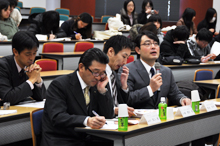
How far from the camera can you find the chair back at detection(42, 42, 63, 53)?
5.40 metres

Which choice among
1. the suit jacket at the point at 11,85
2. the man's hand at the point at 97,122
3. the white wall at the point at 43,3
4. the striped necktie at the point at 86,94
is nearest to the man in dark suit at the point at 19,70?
the suit jacket at the point at 11,85

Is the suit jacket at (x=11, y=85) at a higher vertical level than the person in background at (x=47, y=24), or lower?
lower

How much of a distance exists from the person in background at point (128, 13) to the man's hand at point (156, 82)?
17.2 feet

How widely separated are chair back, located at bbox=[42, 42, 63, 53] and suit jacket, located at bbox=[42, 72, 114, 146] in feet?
11.0

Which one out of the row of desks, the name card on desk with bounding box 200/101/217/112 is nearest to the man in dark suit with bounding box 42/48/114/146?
the row of desks

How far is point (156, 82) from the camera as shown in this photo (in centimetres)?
270

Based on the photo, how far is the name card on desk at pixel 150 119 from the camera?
6.88 feet

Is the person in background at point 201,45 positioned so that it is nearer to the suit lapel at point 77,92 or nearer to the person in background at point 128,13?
the person in background at point 128,13

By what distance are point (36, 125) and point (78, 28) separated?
4552 millimetres

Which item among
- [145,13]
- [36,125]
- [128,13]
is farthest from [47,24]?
[36,125]

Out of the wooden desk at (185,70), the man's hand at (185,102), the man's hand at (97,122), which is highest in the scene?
the man's hand at (97,122)

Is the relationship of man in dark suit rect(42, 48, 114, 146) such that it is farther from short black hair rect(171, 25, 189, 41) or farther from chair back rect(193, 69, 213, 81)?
short black hair rect(171, 25, 189, 41)

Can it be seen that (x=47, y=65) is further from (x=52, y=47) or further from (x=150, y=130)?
(x=150, y=130)

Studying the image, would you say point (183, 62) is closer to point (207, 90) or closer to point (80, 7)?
point (207, 90)
